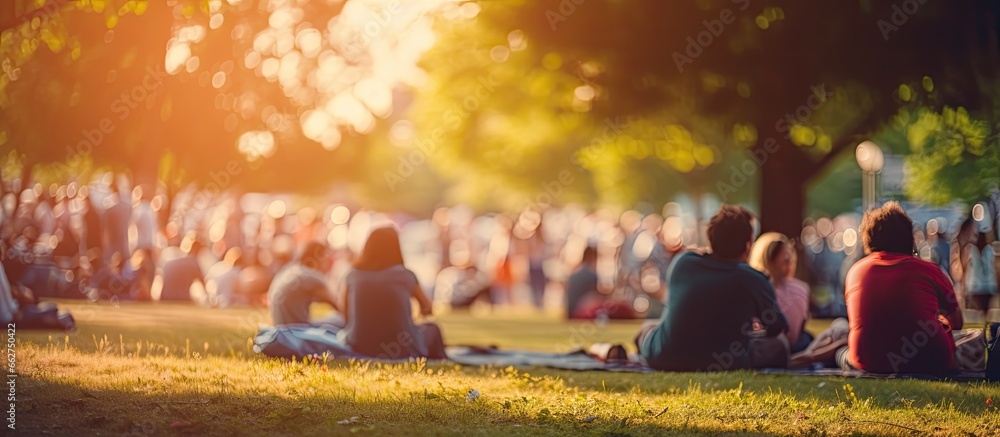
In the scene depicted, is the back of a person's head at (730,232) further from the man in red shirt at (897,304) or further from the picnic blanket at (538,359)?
the picnic blanket at (538,359)

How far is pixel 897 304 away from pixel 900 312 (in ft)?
0.23

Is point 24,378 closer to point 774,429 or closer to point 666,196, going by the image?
point 774,429

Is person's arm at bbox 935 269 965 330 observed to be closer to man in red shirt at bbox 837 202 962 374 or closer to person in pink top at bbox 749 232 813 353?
man in red shirt at bbox 837 202 962 374

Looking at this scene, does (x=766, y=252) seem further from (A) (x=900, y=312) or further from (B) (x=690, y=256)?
(A) (x=900, y=312)

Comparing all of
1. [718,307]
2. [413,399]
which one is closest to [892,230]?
[718,307]

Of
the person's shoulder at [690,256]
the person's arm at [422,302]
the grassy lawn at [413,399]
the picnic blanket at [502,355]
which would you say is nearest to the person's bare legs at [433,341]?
the picnic blanket at [502,355]

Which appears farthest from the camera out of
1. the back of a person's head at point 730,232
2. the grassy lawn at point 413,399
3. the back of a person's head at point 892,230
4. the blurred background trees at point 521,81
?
the blurred background trees at point 521,81

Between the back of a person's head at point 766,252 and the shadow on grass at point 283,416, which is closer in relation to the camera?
the shadow on grass at point 283,416

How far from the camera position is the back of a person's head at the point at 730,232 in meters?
10.7

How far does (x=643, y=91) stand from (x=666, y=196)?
1180 inches

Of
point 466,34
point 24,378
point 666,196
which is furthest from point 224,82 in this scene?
point 666,196

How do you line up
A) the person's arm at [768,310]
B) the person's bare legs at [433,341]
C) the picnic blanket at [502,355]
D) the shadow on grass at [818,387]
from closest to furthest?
the shadow on grass at [818,387] → the person's arm at [768,310] → the picnic blanket at [502,355] → the person's bare legs at [433,341]

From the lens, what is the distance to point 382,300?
38.7 ft

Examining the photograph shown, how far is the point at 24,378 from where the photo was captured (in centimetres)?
891
